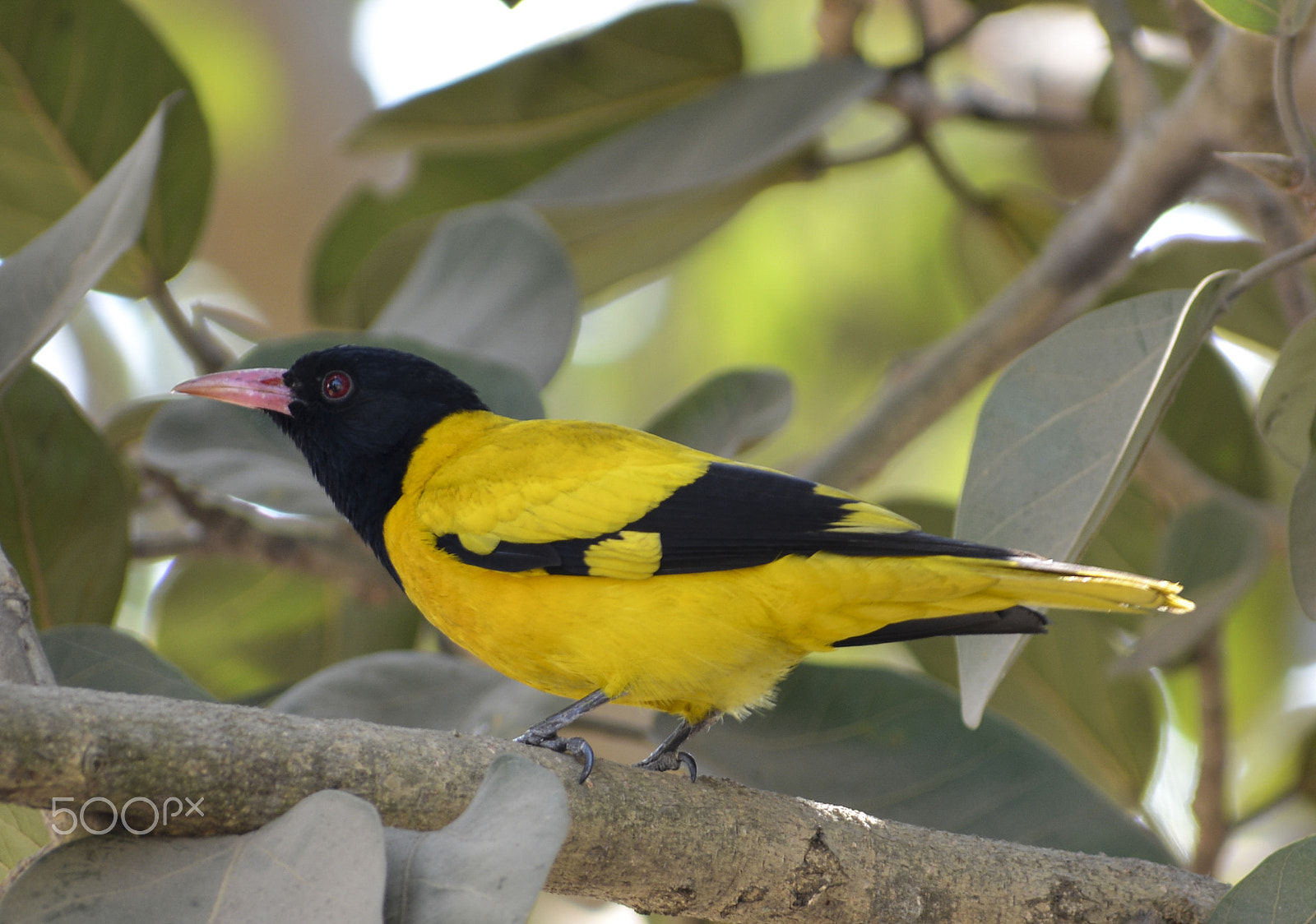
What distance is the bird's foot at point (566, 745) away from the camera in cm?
191

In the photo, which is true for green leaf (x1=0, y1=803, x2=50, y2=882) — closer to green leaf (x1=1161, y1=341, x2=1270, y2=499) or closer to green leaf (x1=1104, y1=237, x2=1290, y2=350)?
green leaf (x1=1104, y1=237, x2=1290, y2=350)

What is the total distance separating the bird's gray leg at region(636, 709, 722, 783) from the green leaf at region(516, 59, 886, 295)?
56.0 inches

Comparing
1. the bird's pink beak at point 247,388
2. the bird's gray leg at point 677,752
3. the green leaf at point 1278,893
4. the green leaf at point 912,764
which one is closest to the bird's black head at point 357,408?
the bird's pink beak at point 247,388

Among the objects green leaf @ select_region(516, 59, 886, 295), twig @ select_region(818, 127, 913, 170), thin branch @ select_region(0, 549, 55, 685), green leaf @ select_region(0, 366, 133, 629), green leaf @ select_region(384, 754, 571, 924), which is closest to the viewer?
green leaf @ select_region(384, 754, 571, 924)

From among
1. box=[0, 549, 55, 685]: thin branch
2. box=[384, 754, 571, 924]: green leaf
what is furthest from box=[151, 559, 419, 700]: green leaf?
box=[384, 754, 571, 924]: green leaf

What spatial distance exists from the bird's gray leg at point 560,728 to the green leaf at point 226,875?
627 mm

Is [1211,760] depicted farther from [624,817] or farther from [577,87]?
[577,87]

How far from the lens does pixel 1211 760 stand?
3258 mm

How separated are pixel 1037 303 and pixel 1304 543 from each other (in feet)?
4.67

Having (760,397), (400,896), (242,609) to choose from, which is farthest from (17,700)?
(242,609)

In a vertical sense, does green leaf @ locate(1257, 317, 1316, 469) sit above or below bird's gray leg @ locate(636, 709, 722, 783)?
above

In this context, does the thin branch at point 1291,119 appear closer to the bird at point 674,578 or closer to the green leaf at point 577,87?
the bird at point 674,578

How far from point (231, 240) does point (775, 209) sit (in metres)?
3.24

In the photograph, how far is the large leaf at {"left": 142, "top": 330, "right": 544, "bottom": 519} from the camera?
2.64 metres
